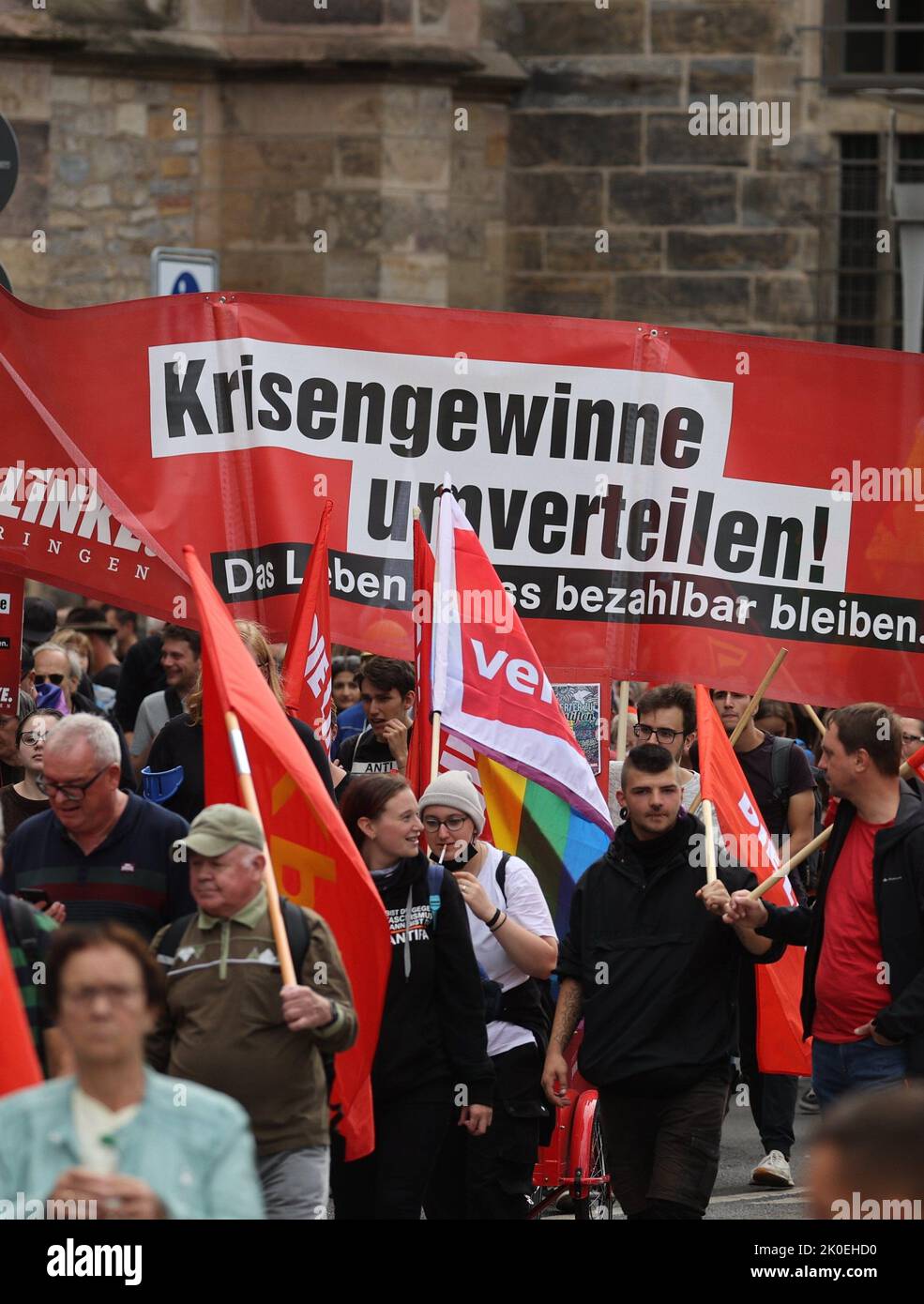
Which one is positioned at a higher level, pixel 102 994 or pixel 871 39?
pixel 871 39

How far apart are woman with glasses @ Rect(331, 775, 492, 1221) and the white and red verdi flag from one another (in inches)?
51.4

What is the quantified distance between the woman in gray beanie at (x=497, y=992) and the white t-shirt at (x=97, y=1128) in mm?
3234

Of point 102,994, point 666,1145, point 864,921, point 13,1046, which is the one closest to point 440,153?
point 864,921

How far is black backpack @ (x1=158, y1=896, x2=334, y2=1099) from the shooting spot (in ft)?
18.6

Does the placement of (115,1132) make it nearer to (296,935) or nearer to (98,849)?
(296,935)

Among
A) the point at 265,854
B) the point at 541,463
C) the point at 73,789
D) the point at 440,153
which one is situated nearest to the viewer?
the point at 265,854

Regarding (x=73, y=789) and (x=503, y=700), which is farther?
(x=503, y=700)

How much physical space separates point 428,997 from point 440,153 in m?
11.8

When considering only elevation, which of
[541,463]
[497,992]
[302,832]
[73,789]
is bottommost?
[497,992]

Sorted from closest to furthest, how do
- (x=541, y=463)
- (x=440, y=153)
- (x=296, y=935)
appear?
1. (x=296, y=935)
2. (x=541, y=463)
3. (x=440, y=153)

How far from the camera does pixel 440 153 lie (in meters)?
17.5

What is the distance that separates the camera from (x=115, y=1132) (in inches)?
150

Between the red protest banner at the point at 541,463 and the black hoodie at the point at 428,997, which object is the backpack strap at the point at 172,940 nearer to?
the black hoodie at the point at 428,997

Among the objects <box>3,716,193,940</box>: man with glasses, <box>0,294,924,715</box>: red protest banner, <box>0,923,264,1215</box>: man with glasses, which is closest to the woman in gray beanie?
<box>3,716,193,940</box>: man with glasses
